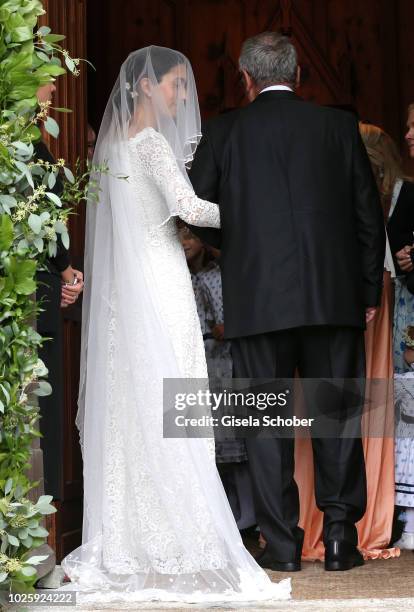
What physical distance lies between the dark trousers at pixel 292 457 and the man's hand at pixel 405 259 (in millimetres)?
558

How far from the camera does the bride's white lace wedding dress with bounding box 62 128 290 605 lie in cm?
374

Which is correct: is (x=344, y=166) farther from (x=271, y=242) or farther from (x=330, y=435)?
(x=330, y=435)

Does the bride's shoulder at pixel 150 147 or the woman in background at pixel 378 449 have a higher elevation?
the bride's shoulder at pixel 150 147

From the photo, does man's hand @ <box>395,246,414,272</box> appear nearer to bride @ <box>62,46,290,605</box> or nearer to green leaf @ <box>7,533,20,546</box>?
bride @ <box>62,46,290,605</box>

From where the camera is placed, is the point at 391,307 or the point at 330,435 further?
the point at 391,307

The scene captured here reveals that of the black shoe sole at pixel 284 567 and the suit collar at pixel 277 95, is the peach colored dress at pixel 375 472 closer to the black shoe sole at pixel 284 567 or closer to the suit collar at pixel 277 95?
the black shoe sole at pixel 284 567

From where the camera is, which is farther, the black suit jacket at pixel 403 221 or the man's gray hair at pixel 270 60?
the black suit jacket at pixel 403 221

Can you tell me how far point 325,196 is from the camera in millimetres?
4191

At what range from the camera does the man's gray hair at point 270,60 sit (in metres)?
4.25

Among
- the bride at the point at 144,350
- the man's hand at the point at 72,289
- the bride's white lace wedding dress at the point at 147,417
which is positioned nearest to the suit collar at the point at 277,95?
the bride at the point at 144,350

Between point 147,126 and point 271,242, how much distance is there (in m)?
0.61

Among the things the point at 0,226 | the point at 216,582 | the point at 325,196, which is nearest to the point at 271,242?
the point at 325,196

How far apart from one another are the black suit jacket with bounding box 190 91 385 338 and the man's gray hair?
64 millimetres

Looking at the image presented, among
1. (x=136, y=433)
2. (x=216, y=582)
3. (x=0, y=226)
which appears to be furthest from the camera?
(x=136, y=433)
